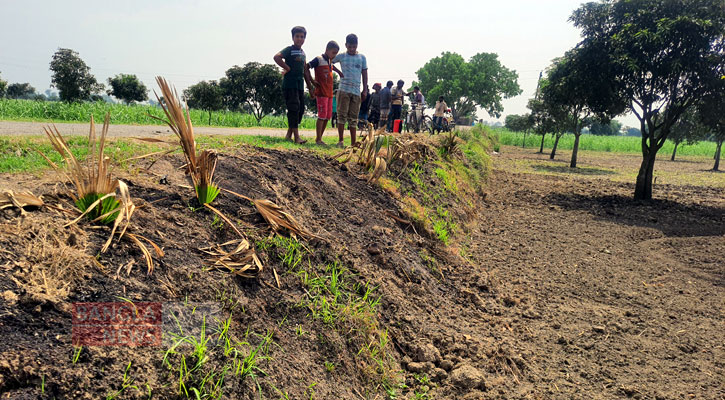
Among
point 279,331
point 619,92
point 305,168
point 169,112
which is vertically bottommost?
point 279,331

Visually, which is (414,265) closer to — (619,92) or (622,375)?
(622,375)

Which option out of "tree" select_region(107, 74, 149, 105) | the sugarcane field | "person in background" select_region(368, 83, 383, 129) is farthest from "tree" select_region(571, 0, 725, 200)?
"tree" select_region(107, 74, 149, 105)

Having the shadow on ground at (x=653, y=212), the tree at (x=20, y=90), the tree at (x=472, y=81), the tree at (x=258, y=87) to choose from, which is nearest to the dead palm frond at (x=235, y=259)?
the shadow on ground at (x=653, y=212)

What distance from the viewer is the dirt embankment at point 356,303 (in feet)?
5.48

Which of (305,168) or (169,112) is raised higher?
(169,112)

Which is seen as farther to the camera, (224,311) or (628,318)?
(628,318)

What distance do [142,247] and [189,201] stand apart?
28.9 inches

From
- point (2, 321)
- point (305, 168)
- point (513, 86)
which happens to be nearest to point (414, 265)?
point (305, 168)

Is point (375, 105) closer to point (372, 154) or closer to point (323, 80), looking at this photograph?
point (323, 80)

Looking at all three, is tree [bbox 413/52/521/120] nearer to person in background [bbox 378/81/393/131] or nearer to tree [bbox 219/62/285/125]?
tree [bbox 219/62/285/125]

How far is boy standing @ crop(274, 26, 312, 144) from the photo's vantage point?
6.39 m

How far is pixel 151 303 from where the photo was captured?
1909 mm

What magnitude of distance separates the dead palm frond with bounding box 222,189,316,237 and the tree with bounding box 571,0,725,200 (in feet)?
28.6

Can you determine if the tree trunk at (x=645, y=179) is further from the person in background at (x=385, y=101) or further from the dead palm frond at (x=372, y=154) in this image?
the dead palm frond at (x=372, y=154)
